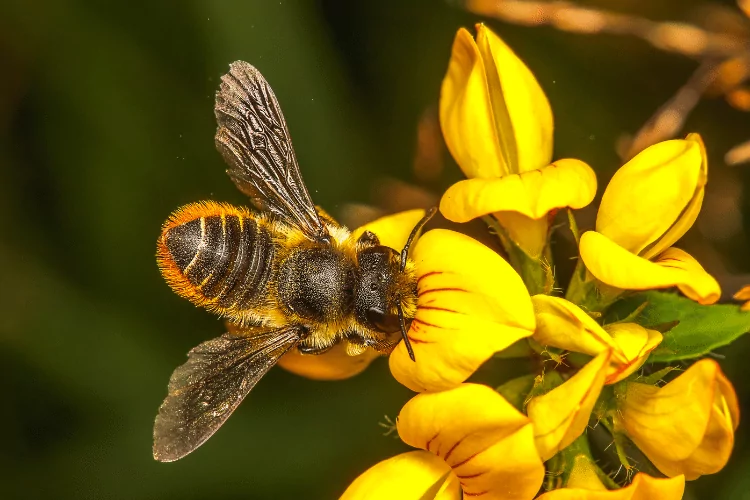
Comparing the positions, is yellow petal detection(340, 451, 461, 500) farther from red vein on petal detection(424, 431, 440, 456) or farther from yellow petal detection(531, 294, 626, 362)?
yellow petal detection(531, 294, 626, 362)

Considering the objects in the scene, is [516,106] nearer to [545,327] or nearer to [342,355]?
[545,327]

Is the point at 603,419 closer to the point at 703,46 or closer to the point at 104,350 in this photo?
the point at 703,46

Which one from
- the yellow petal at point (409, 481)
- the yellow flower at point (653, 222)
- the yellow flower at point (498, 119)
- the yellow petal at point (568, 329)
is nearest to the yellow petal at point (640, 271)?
the yellow flower at point (653, 222)

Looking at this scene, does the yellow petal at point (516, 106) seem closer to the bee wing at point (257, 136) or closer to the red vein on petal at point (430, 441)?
the bee wing at point (257, 136)

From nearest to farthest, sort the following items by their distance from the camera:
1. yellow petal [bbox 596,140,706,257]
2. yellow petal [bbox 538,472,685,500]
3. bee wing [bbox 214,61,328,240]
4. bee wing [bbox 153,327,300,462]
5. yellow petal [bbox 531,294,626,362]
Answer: yellow petal [bbox 538,472,685,500] < yellow petal [bbox 531,294,626,362] < yellow petal [bbox 596,140,706,257] < bee wing [bbox 153,327,300,462] < bee wing [bbox 214,61,328,240]

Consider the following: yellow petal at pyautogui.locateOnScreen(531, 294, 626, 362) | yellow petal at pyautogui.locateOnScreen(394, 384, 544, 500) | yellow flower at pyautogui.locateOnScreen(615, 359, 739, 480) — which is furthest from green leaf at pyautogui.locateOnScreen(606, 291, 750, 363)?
yellow petal at pyautogui.locateOnScreen(394, 384, 544, 500)

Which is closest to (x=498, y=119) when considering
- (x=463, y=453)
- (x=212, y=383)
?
(x=463, y=453)
